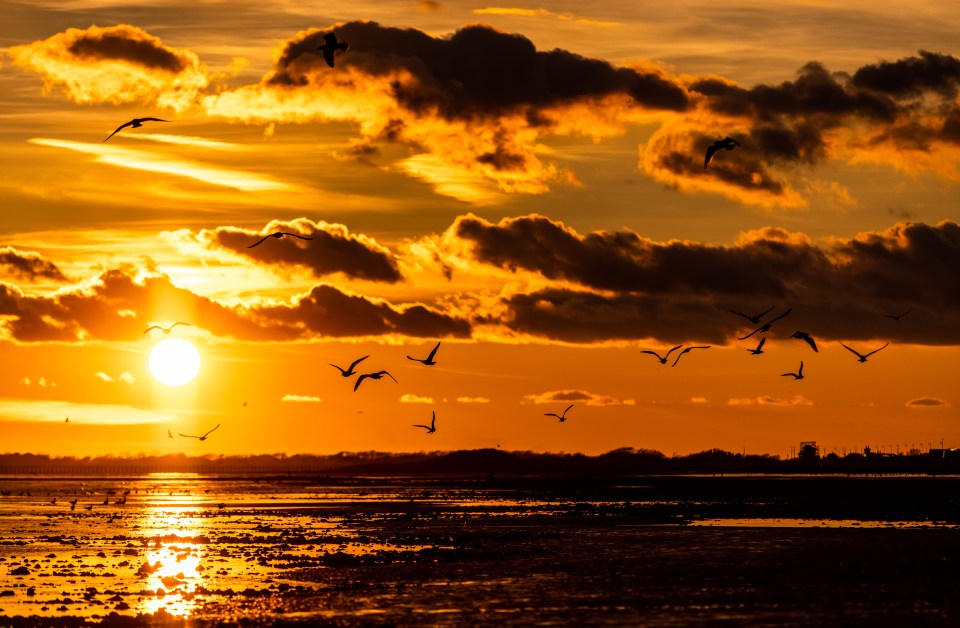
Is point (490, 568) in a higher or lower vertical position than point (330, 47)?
lower

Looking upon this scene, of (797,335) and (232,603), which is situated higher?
(797,335)

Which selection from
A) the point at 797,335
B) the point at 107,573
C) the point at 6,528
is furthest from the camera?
the point at 6,528

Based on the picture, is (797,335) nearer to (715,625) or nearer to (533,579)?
(533,579)

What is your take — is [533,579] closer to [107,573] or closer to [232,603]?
[232,603]

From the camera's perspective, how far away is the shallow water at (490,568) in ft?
153

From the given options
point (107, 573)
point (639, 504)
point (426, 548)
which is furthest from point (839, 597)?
point (639, 504)

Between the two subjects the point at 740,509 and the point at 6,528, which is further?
the point at 740,509

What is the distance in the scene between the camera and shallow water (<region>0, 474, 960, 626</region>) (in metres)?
46.7

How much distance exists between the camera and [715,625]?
142 ft

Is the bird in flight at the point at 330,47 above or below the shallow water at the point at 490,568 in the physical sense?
above

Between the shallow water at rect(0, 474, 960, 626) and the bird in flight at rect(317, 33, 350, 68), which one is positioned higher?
the bird in flight at rect(317, 33, 350, 68)

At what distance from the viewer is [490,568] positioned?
200ft

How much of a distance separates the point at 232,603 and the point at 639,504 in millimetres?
82491

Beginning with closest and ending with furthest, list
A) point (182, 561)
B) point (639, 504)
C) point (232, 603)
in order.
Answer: point (232, 603)
point (182, 561)
point (639, 504)
